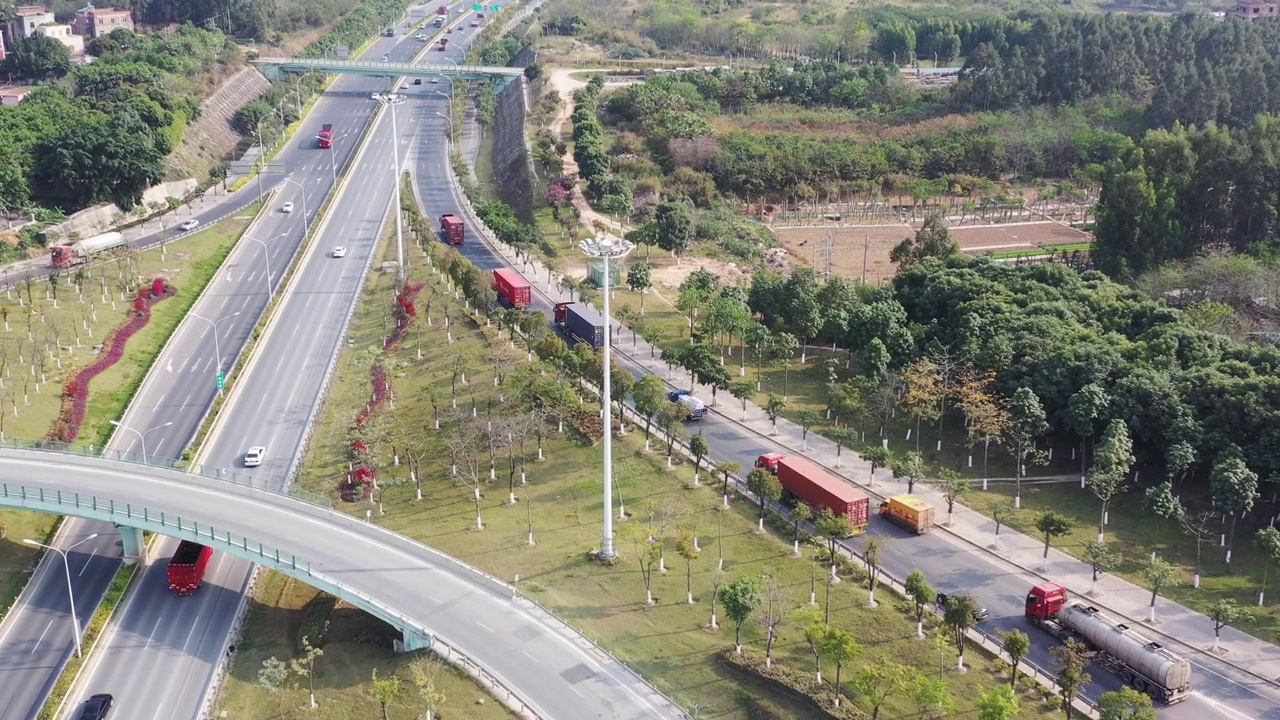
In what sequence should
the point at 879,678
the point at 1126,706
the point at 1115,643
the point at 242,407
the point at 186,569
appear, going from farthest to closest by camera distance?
the point at 242,407, the point at 186,569, the point at 1115,643, the point at 879,678, the point at 1126,706

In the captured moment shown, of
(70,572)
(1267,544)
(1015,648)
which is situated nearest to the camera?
(1015,648)

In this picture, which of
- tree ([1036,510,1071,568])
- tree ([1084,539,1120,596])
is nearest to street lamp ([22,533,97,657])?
tree ([1036,510,1071,568])

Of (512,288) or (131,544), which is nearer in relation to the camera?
(131,544)

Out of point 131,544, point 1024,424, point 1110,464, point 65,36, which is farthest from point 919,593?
point 65,36

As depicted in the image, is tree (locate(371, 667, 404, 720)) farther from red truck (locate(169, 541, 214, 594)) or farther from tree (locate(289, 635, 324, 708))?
red truck (locate(169, 541, 214, 594))

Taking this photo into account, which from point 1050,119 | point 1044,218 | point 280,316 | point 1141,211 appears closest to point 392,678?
point 280,316

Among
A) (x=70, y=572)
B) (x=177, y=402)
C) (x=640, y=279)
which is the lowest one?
(x=70, y=572)

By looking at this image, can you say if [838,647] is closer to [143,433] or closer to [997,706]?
[997,706]
